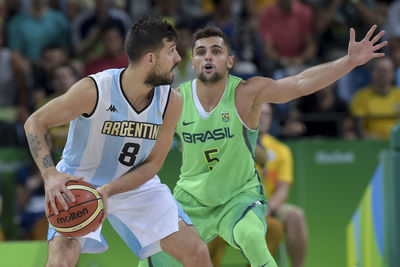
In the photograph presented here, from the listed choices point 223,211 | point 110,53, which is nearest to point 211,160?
point 223,211

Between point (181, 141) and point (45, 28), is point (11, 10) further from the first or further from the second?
point (181, 141)

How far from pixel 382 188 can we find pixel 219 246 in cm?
253

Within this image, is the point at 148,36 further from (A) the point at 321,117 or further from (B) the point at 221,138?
(A) the point at 321,117

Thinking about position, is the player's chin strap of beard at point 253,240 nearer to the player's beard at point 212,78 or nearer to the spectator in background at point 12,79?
the player's beard at point 212,78

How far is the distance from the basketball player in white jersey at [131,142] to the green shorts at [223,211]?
0.66 m

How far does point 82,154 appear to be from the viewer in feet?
17.5

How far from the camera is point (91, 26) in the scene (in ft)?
37.5

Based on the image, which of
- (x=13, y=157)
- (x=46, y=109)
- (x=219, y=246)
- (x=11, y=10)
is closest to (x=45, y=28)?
(x=11, y=10)

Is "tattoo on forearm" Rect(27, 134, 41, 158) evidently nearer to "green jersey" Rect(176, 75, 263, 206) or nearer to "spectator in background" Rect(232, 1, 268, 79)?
"green jersey" Rect(176, 75, 263, 206)

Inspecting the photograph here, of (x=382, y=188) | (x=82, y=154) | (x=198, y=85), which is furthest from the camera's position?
(x=198, y=85)

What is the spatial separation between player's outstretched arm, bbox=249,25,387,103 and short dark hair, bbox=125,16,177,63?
1273mm

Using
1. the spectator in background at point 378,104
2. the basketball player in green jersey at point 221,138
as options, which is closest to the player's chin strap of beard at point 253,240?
the basketball player in green jersey at point 221,138

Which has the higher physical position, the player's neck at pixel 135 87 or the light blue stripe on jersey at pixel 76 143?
the player's neck at pixel 135 87

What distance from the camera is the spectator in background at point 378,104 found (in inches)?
389
